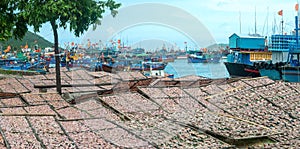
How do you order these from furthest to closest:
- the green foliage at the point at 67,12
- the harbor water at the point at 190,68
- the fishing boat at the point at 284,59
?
the fishing boat at the point at 284,59, the harbor water at the point at 190,68, the green foliage at the point at 67,12

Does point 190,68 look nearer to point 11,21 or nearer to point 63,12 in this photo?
point 63,12

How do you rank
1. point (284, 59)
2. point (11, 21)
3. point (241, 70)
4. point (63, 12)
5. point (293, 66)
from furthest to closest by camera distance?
1. point (241, 70)
2. point (284, 59)
3. point (293, 66)
4. point (11, 21)
5. point (63, 12)

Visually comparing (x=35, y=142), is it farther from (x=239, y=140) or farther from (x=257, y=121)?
(x=257, y=121)

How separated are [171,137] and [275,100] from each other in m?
4.38

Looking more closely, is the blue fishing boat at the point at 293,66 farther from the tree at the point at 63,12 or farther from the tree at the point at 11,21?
the tree at the point at 11,21

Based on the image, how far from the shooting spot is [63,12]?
8703mm

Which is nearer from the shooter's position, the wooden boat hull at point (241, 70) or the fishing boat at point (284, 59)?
the fishing boat at point (284, 59)

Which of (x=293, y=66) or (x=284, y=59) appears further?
(x=284, y=59)

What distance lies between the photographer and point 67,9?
8.80 metres

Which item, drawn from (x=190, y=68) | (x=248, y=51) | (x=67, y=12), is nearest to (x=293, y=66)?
(x=248, y=51)

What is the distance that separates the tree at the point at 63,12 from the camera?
A: 870 cm

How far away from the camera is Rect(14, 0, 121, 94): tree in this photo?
28.5 feet

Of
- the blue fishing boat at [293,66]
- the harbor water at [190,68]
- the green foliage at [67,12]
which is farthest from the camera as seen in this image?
the blue fishing boat at [293,66]

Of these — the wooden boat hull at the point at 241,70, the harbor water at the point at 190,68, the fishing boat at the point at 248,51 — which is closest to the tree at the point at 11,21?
the harbor water at the point at 190,68
